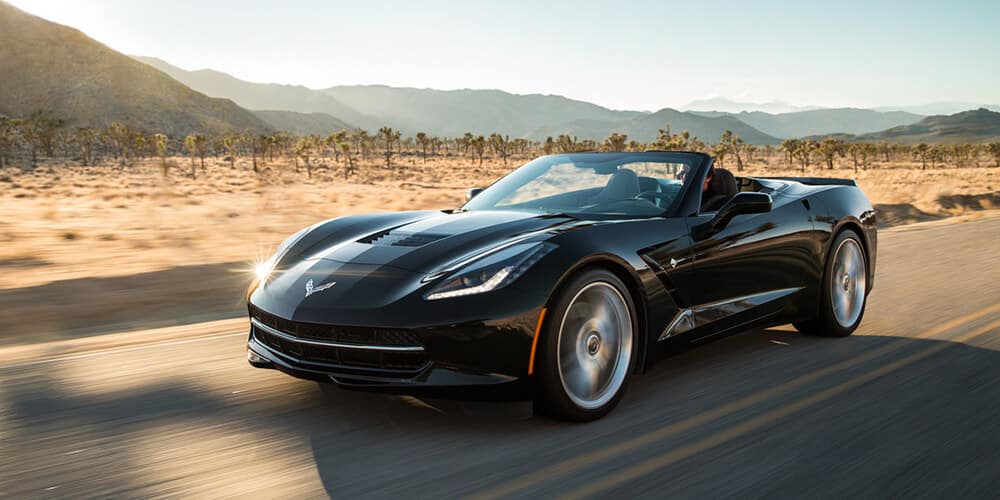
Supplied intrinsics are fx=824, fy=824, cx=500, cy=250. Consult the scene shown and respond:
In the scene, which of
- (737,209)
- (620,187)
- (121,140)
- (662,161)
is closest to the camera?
(737,209)

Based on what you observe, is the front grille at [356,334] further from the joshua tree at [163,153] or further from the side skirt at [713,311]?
the joshua tree at [163,153]

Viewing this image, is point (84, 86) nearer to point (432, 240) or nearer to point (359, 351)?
point (432, 240)

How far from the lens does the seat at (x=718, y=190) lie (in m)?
4.86

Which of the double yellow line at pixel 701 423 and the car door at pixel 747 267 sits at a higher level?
the car door at pixel 747 267

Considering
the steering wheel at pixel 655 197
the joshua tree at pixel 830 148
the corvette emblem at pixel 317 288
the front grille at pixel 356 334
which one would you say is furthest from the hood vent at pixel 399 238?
the joshua tree at pixel 830 148

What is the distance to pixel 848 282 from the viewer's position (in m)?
5.96

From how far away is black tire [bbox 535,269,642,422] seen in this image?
3615 millimetres

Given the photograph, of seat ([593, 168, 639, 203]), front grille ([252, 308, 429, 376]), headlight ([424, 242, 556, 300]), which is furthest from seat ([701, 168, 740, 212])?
front grille ([252, 308, 429, 376])

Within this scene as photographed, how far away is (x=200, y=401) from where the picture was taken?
4.11 m

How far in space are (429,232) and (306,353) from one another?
3.28ft

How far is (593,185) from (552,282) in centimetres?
184

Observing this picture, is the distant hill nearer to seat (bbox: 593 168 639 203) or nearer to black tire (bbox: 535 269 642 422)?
seat (bbox: 593 168 639 203)

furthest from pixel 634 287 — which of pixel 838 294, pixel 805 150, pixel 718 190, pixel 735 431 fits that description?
pixel 805 150

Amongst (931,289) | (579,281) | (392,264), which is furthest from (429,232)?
(931,289)
